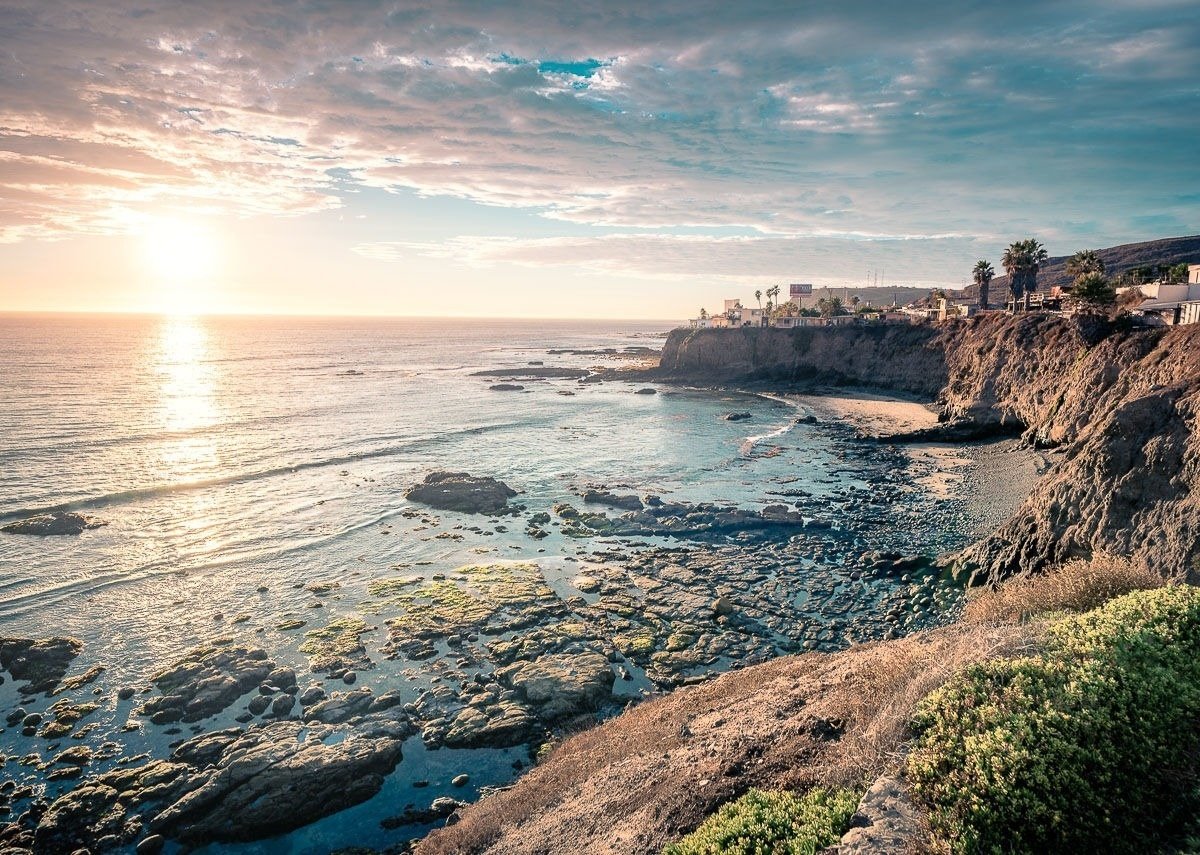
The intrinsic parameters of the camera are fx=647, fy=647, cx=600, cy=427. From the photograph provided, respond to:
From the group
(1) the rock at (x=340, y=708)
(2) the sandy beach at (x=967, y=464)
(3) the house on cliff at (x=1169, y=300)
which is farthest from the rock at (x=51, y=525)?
(3) the house on cliff at (x=1169, y=300)

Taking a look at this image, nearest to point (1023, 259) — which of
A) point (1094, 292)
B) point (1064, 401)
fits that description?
point (1094, 292)

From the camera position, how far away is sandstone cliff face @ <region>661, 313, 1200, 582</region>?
907 inches

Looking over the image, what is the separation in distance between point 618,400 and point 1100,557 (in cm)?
7708

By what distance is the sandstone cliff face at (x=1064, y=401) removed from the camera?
75.6 feet

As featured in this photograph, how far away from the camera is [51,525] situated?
35.8 meters

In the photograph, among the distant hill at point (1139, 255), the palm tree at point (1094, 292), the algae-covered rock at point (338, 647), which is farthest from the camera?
the distant hill at point (1139, 255)

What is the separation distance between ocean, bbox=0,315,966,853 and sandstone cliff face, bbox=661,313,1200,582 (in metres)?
5.46

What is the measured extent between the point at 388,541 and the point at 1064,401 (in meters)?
50.9

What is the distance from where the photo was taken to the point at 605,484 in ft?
154

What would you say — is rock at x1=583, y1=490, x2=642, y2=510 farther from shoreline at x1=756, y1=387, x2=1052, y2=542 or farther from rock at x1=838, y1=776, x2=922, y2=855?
rock at x1=838, y1=776, x2=922, y2=855

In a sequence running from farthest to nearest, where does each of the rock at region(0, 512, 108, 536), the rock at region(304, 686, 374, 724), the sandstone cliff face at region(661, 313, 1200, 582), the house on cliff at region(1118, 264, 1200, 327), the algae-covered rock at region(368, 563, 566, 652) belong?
the house on cliff at region(1118, 264, 1200, 327), the rock at region(0, 512, 108, 536), the algae-covered rock at region(368, 563, 566, 652), the sandstone cliff face at region(661, 313, 1200, 582), the rock at region(304, 686, 374, 724)

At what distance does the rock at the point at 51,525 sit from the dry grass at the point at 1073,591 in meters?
43.6

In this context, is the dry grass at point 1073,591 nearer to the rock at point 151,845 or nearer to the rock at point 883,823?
the rock at point 883,823

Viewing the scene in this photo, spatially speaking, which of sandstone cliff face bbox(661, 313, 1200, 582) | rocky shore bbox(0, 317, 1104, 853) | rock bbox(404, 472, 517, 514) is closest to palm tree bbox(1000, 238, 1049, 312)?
sandstone cliff face bbox(661, 313, 1200, 582)
